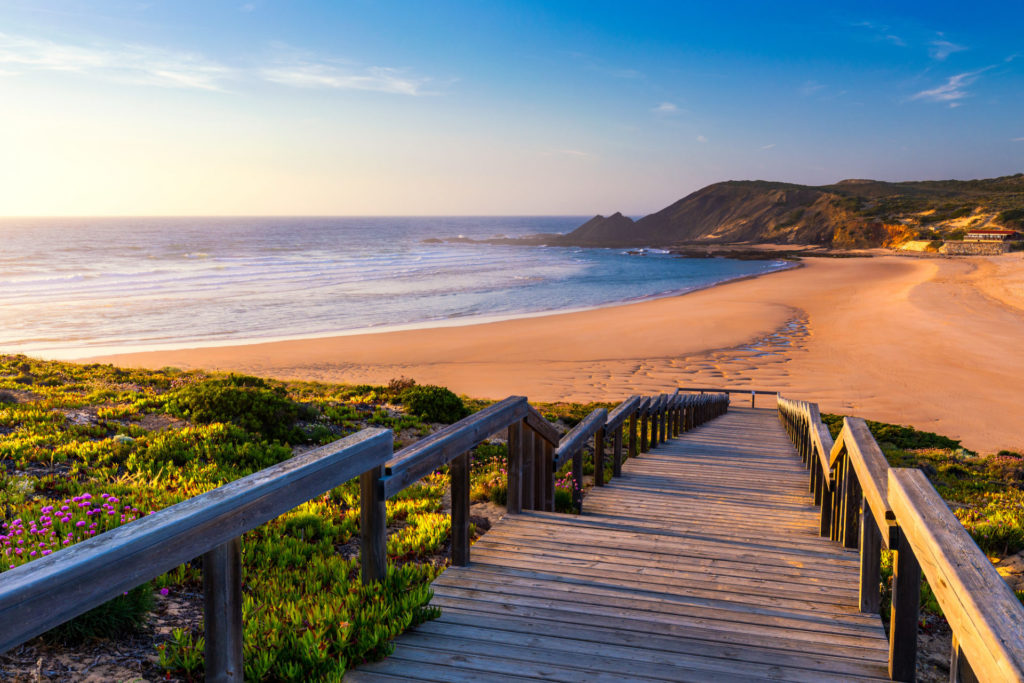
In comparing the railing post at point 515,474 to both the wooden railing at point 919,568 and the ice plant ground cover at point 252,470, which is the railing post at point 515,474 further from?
the wooden railing at point 919,568

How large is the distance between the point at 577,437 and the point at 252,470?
3.33 m

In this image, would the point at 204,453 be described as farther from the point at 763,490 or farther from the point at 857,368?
the point at 857,368

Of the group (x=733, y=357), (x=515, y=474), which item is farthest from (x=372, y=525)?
(x=733, y=357)

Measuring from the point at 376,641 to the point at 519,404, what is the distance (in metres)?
2.26

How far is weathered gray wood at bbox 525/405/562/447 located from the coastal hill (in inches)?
4281

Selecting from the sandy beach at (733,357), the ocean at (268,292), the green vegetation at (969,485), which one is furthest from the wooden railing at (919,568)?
the ocean at (268,292)

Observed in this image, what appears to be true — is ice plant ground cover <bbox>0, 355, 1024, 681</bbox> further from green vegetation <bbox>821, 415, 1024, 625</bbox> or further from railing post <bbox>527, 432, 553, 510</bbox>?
railing post <bbox>527, 432, 553, 510</bbox>

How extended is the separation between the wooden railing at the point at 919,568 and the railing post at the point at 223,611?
223cm

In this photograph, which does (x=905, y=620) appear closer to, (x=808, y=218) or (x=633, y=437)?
(x=633, y=437)

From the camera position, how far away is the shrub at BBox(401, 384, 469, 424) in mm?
11742

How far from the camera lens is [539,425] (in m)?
5.32

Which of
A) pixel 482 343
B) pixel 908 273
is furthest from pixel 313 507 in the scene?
pixel 908 273

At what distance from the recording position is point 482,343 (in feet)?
94.5

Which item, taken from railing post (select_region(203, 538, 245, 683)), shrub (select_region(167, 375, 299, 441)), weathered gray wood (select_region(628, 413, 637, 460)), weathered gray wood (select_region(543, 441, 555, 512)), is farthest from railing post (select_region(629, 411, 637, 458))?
railing post (select_region(203, 538, 245, 683))
